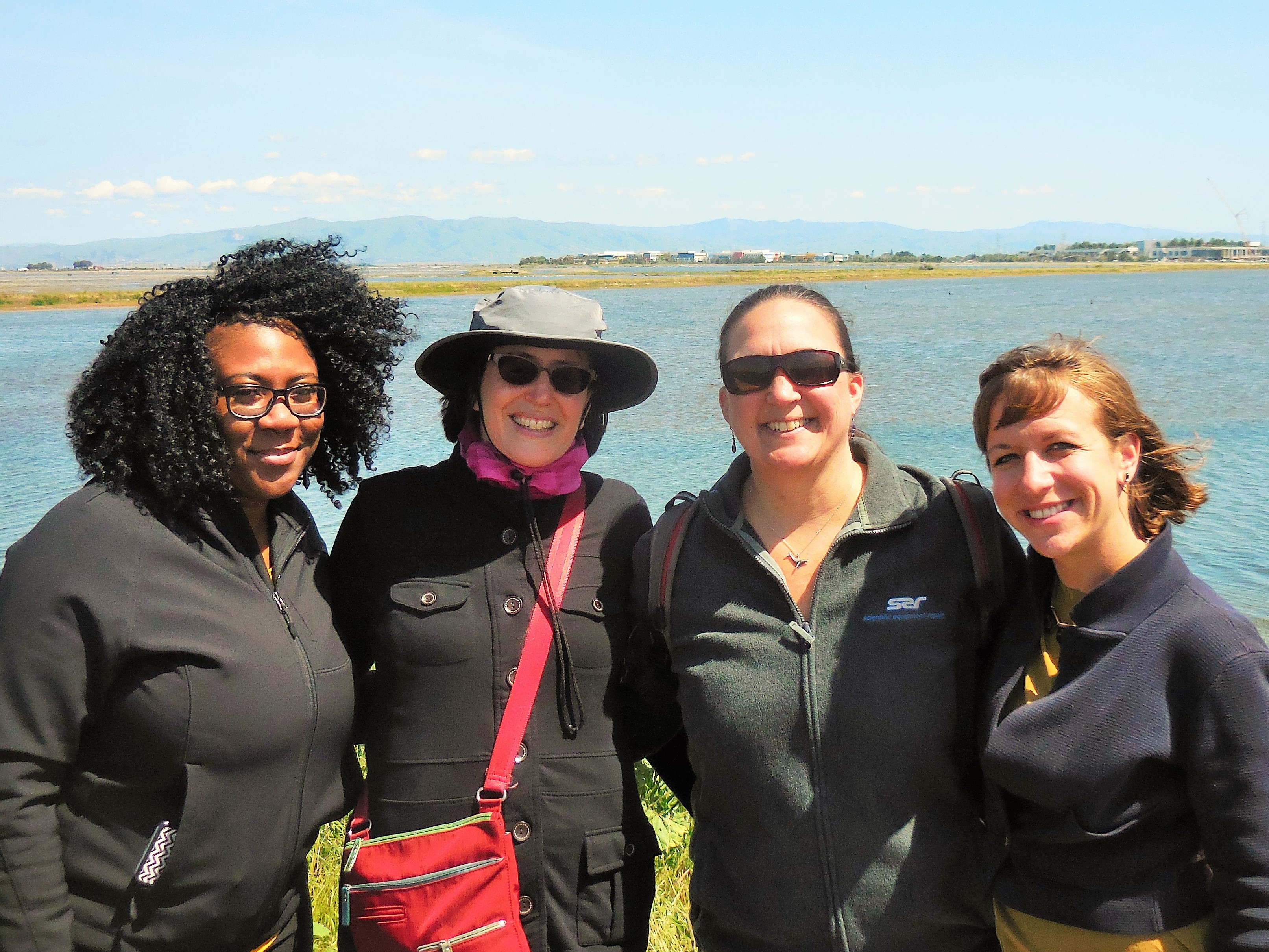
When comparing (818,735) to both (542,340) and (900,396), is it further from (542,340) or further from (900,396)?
(900,396)

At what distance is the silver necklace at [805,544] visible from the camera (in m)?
2.76

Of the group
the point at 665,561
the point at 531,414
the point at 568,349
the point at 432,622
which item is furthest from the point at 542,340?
the point at 432,622

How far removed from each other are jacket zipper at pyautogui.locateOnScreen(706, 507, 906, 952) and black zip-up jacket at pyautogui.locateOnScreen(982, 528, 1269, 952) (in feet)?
1.35

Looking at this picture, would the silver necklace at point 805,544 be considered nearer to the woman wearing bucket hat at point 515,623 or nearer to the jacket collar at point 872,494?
the jacket collar at point 872,494

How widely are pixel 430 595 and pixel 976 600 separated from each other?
1.50 meters

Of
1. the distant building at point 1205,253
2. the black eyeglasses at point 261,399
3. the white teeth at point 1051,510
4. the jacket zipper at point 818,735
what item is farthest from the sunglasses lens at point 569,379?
the distant building at point 1205,253

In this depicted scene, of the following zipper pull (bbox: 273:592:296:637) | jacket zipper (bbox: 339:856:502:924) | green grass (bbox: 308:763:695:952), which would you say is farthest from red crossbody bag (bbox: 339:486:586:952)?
green grass (bbox: 308:763:695:952)

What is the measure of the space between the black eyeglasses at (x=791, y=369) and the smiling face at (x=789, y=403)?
0.5 inches

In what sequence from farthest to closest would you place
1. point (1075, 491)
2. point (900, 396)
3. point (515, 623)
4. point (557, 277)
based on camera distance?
1. point (557, 277)
2. point (900, 396)
3. point (515, 623)
4. point (1075, 491)

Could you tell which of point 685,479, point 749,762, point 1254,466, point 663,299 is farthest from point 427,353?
point 663,299

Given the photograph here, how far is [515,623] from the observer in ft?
9.59

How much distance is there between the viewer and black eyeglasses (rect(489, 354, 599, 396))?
3.05 meters

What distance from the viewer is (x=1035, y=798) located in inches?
93.3

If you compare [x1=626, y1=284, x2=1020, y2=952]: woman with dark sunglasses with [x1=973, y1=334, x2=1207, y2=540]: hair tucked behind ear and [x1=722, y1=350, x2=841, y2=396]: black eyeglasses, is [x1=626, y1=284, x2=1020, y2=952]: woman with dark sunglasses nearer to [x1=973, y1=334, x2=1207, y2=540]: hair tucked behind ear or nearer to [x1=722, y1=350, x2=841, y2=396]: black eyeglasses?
[x1=722, y1=350, x2=841, y2=396]: black eyeglasses
